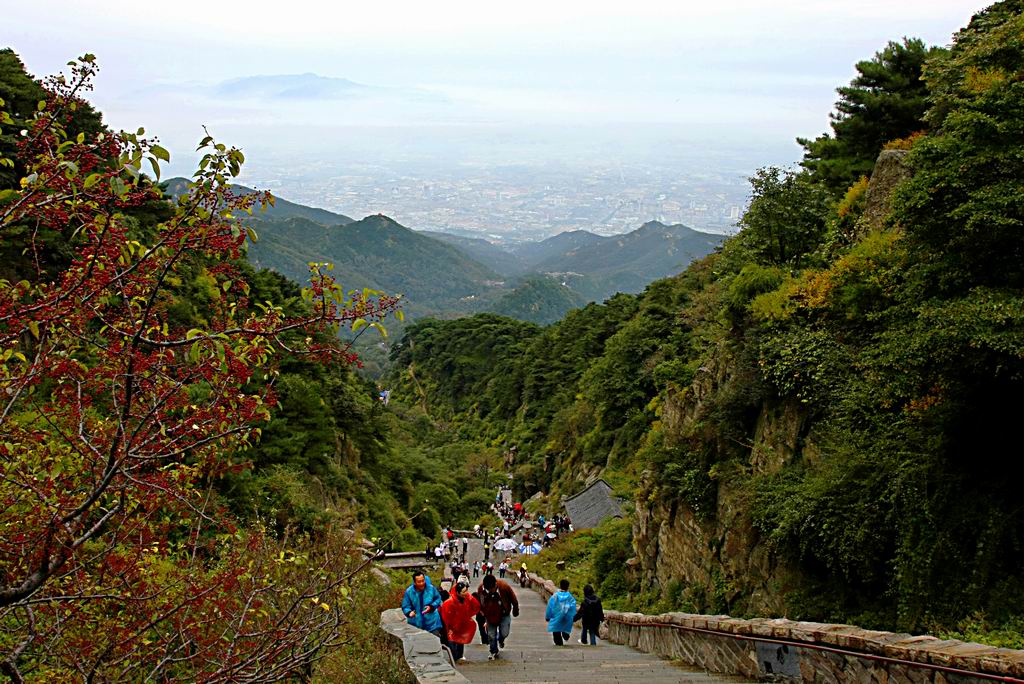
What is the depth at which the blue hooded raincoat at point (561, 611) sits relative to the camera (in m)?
9.72

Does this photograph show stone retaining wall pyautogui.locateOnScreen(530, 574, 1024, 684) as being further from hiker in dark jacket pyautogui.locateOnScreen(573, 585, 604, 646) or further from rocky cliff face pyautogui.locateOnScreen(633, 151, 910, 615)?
rocky cliff face pyautogui.locateOnScreen(633, 151, 910, 615)

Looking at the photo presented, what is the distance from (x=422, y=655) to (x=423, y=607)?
1.63 metres

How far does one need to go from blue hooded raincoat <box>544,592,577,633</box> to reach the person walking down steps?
2.89 ft

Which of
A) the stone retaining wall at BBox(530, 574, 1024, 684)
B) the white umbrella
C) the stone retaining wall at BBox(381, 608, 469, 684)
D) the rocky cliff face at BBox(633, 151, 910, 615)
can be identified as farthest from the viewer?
the white umbrella

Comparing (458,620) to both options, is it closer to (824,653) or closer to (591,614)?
(591,614)

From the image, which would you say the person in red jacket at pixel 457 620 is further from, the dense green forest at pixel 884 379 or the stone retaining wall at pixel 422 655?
the dense green forest at pixel 884 379

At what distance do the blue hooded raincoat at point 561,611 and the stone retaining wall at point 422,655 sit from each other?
8.74 feet

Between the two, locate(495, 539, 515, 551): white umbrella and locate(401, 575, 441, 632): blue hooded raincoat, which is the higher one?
locate(401, 575, 441, 632): blue hooded raincoat

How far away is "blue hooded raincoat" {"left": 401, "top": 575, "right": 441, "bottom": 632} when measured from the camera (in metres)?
7.70

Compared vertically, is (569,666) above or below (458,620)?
below

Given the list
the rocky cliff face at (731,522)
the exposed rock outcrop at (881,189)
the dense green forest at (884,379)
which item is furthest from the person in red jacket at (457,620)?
the exposed rock outcrop at (881,189)

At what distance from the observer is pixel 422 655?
613 centimetres

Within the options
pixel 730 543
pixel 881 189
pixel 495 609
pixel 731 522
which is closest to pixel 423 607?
pixel 495 609

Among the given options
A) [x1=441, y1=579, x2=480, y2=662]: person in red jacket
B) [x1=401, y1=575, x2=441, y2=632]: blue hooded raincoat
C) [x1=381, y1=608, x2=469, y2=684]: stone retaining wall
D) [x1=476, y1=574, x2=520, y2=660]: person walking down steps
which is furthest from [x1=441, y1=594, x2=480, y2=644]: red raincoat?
[x1=476, y1=574, x2=520, y2=660]: person walking down steps
